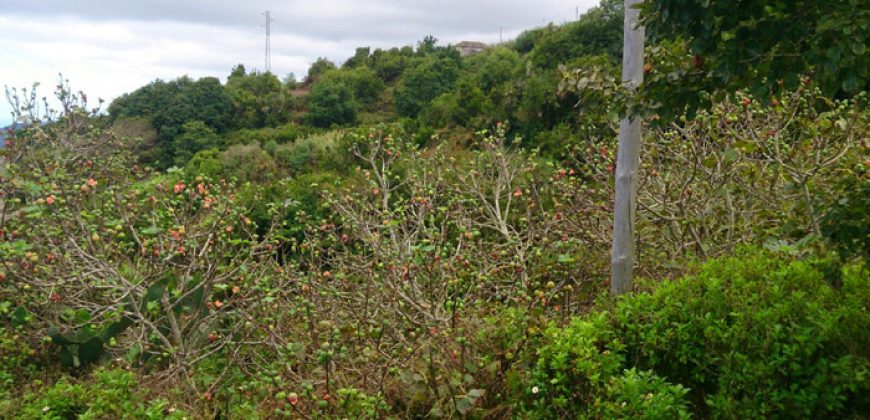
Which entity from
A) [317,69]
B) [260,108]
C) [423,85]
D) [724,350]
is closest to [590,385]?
[724,350]

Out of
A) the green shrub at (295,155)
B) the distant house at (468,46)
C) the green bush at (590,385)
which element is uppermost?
the distant house at (468,46)

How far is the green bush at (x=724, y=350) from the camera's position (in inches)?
101

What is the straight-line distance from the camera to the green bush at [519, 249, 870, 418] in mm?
2564

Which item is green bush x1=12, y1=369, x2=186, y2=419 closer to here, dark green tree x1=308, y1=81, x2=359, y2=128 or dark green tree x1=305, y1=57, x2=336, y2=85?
dark green tree x1=308, y1=81, x2=359, y2=128

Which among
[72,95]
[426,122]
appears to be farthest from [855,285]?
[426,122]

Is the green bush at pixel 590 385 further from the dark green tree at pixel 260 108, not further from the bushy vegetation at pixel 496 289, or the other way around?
the dark green tree at pixel 260 108

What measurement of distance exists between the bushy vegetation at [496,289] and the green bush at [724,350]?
0.01m

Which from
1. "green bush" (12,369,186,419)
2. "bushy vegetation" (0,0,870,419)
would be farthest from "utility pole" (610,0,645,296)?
"green bush" (12,369,186,419)

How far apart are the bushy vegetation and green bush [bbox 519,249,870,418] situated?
0.04 ft

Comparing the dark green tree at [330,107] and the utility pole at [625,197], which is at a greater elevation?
the dark green tree at [330,107]

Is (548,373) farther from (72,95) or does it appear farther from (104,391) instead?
(72,95)

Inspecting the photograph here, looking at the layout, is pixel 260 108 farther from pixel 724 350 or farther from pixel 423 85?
pixel 724 350

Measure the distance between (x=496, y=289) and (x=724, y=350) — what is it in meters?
1.90

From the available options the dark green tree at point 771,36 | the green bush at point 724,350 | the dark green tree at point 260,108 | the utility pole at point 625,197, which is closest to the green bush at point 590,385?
the green bush at point 724,350
